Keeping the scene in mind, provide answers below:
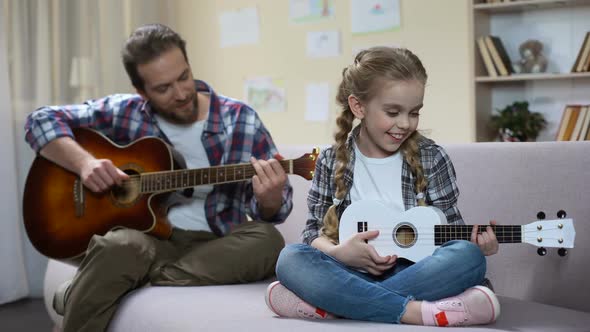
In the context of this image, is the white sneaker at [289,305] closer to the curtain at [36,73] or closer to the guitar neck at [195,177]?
the guitar neck at [195,177]

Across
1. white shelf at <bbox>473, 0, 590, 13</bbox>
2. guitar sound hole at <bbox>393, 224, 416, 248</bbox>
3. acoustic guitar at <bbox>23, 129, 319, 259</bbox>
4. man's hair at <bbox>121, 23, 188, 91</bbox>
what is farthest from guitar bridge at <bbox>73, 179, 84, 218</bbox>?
white shelf at <bbox>473, 0, 590, 13</bbox>

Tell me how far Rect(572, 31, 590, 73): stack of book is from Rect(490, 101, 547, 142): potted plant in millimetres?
306

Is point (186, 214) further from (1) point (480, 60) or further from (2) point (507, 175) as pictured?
(1) point (480, 60)

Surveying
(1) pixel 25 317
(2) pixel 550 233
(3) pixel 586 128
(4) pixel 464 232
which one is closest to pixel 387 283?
(4) pixel 464 232

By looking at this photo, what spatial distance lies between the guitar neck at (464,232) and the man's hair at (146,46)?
1096 mm

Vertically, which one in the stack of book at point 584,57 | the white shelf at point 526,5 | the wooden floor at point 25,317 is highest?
the white shelf at point 526,5

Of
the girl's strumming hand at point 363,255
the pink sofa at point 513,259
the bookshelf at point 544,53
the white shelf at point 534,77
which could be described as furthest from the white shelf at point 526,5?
the girl's strumming hand at point 363,255

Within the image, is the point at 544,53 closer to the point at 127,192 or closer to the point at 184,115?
the point at 184,115

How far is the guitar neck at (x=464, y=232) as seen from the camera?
1.66m

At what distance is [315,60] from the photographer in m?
4.42

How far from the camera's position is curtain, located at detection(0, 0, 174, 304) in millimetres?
3537

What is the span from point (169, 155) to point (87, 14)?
1.89 meters

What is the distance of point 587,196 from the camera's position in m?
1.96

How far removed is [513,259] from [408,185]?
1.47 ft
